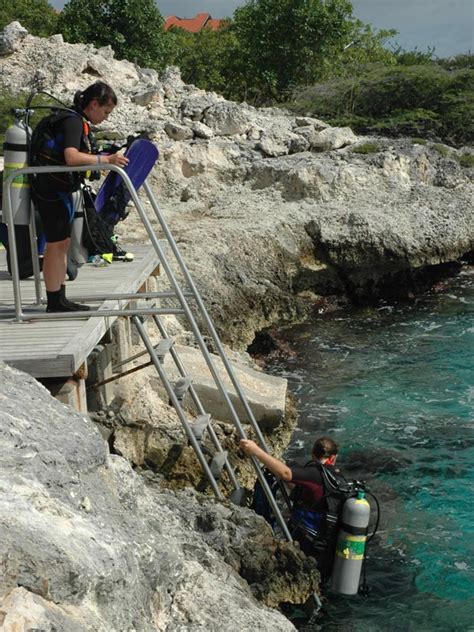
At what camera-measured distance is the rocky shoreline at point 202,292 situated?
394 centimetres

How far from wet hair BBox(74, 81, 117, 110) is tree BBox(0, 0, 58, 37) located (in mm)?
39205

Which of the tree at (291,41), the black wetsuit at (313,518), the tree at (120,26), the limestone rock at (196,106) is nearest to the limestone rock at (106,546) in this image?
the black wetsuit at (313,518)

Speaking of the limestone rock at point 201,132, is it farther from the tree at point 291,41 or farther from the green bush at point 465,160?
the tree at point 291,41

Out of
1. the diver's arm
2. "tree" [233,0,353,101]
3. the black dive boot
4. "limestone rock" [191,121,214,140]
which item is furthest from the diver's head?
"tree" [233,0,353,101]

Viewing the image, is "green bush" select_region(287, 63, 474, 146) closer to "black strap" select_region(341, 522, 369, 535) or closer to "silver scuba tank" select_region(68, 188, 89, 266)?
"silver scuba tank" select_region(68, 188, 89, 266)

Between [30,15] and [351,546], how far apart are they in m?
45.1

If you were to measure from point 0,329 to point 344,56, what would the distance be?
39224mm

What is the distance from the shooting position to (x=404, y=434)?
10.4 m

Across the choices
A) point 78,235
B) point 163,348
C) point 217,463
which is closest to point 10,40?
point 78,235

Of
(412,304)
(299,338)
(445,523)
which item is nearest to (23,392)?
(445,523)

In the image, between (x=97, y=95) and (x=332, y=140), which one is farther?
(x=332, y=140)

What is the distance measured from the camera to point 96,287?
8039 mm

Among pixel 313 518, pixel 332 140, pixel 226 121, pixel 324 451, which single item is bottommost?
pixel 313 518

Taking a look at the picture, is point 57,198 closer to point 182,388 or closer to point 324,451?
point 182,388
